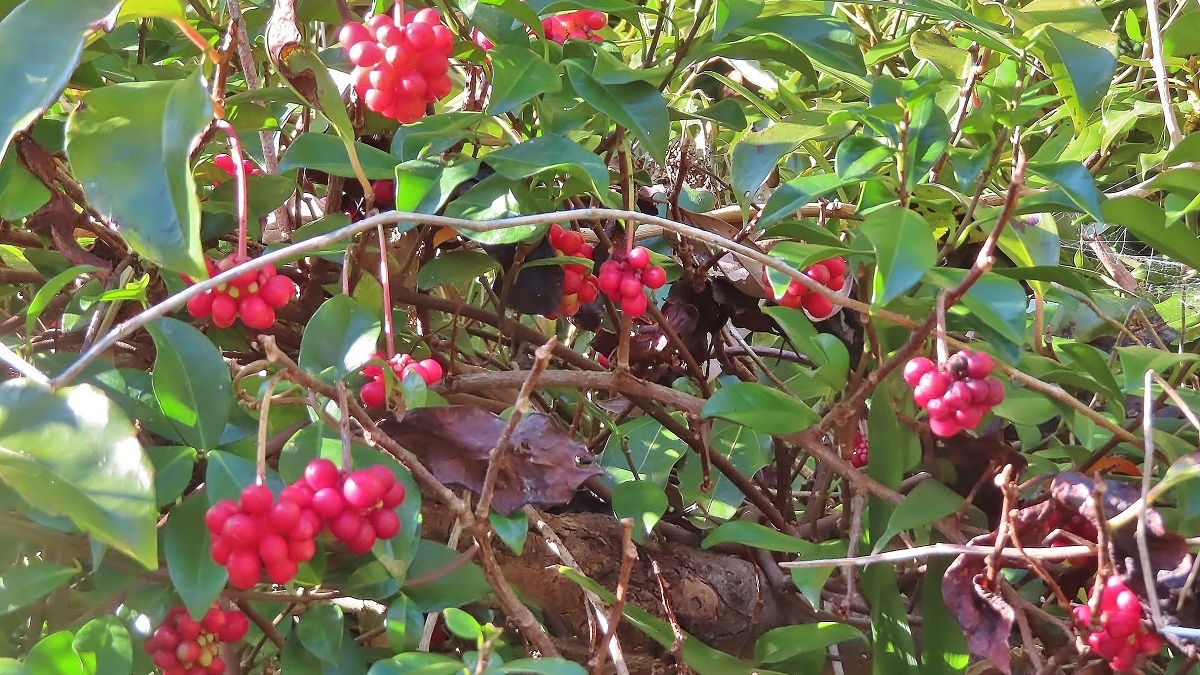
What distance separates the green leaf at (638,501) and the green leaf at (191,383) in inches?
12.5

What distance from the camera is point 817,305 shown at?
2.63 ft

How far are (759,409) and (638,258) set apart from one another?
0.16 m

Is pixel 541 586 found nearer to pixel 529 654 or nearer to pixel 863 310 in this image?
pixel 529 654

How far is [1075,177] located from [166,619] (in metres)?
0.69

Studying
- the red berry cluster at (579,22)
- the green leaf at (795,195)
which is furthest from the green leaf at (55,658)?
the red berry cluster at (579,22)

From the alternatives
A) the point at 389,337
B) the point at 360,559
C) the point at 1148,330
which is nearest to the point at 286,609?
the point at 360,559

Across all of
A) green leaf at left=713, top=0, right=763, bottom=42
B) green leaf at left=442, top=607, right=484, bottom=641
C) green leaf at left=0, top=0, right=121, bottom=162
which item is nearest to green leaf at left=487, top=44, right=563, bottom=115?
green leaf at left=713, top=0, right=763, bottom=42

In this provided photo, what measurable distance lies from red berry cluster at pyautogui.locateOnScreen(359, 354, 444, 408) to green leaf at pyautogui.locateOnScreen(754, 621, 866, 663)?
0.33 metres

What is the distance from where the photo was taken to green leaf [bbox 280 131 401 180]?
26.6 inches

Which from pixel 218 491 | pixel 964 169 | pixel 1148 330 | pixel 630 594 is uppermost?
pixel 964 169

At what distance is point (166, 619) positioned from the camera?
1.98ft

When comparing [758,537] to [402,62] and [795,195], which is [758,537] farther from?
[402,62]

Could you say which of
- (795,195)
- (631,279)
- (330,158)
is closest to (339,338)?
Result: (330,158)

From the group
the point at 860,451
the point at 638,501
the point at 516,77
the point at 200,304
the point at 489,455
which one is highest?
the point at 516,77
